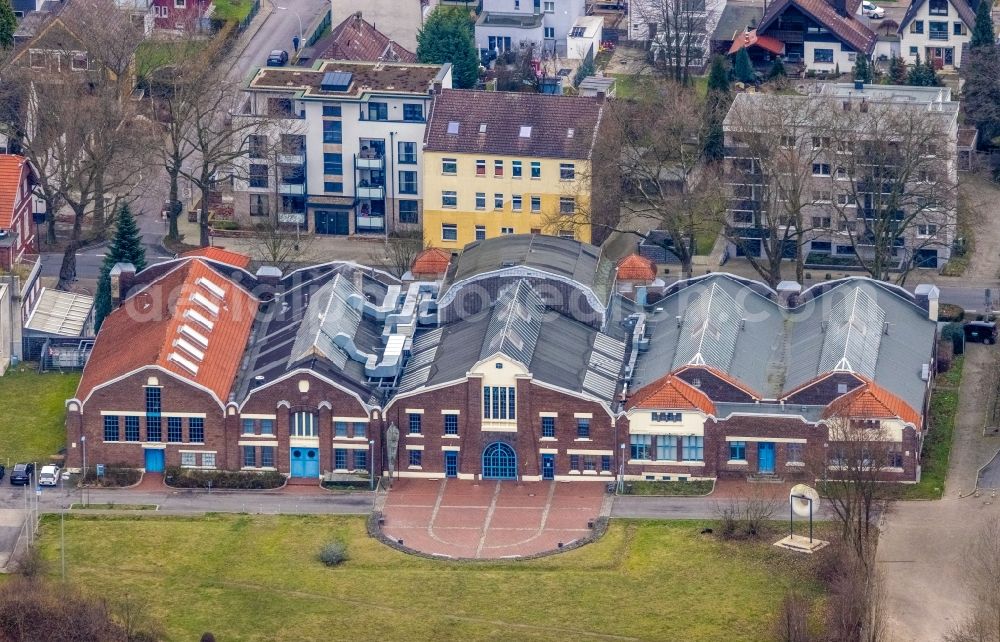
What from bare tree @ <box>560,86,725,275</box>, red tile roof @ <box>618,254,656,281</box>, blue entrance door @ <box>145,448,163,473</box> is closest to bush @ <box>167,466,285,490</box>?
blue entrance door @ <box>145,448,163,473</box>

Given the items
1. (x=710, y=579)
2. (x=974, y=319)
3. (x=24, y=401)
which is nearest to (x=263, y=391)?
(x=24, y=401)

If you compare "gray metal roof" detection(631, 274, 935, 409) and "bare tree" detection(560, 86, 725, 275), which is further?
"bare tree" detection(560, 86, 725, 275)

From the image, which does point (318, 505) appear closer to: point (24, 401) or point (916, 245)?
point (24, 401)

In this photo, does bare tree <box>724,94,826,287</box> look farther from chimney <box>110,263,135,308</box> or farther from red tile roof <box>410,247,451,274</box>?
chimney <box>110,263,135,308</box>

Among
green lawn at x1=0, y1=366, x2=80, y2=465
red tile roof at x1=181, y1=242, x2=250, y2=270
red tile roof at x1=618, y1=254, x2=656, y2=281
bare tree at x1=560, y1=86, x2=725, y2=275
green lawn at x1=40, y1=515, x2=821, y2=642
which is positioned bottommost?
green lawn at x1=40, y1=515, x2=821, y2=642

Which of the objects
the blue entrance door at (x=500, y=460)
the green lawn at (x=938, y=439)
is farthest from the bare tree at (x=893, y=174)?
the blue entrance door at (x=500, y=460)

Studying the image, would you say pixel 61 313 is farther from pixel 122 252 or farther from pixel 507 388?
pixel 507 388

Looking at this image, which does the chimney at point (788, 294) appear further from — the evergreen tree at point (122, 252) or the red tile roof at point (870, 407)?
the evergreen tree at point (122, 252)
